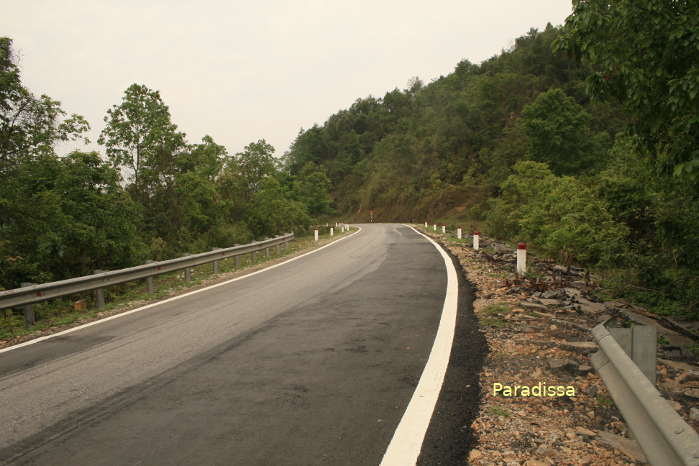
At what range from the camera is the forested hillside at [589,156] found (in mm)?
4844

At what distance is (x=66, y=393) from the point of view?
13.2 ft

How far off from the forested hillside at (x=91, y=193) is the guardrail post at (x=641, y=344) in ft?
43.0

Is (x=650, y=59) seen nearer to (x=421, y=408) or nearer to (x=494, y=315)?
(x=494, y=315)

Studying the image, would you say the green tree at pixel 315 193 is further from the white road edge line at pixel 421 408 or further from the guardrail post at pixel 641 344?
the guardrail post at pixel 641 344

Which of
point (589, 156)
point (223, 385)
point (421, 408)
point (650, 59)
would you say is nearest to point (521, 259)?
point (650, 59)

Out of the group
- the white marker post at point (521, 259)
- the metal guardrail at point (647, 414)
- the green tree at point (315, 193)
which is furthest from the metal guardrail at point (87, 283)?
the green tree at point (315, 193)

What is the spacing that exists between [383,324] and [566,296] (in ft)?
11.8

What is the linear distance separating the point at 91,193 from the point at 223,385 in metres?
12.0

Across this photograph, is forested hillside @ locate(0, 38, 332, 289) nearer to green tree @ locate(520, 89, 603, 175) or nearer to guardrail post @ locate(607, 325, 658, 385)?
guardrail post @ locate(607, 325, 658, 385)

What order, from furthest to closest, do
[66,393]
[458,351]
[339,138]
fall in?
[339,138] < [458,351] < [66,393]

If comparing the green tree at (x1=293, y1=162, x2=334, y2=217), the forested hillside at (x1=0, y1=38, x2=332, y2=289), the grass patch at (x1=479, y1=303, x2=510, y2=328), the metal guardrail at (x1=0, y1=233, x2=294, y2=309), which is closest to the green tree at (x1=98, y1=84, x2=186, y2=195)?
the forested hillside at (x1=0, y1=38, x2=332, y2=289)

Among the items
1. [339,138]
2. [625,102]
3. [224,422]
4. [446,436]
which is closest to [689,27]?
[625,102]

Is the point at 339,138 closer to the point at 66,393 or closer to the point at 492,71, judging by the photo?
the point at 492,71

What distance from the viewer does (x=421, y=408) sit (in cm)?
350
